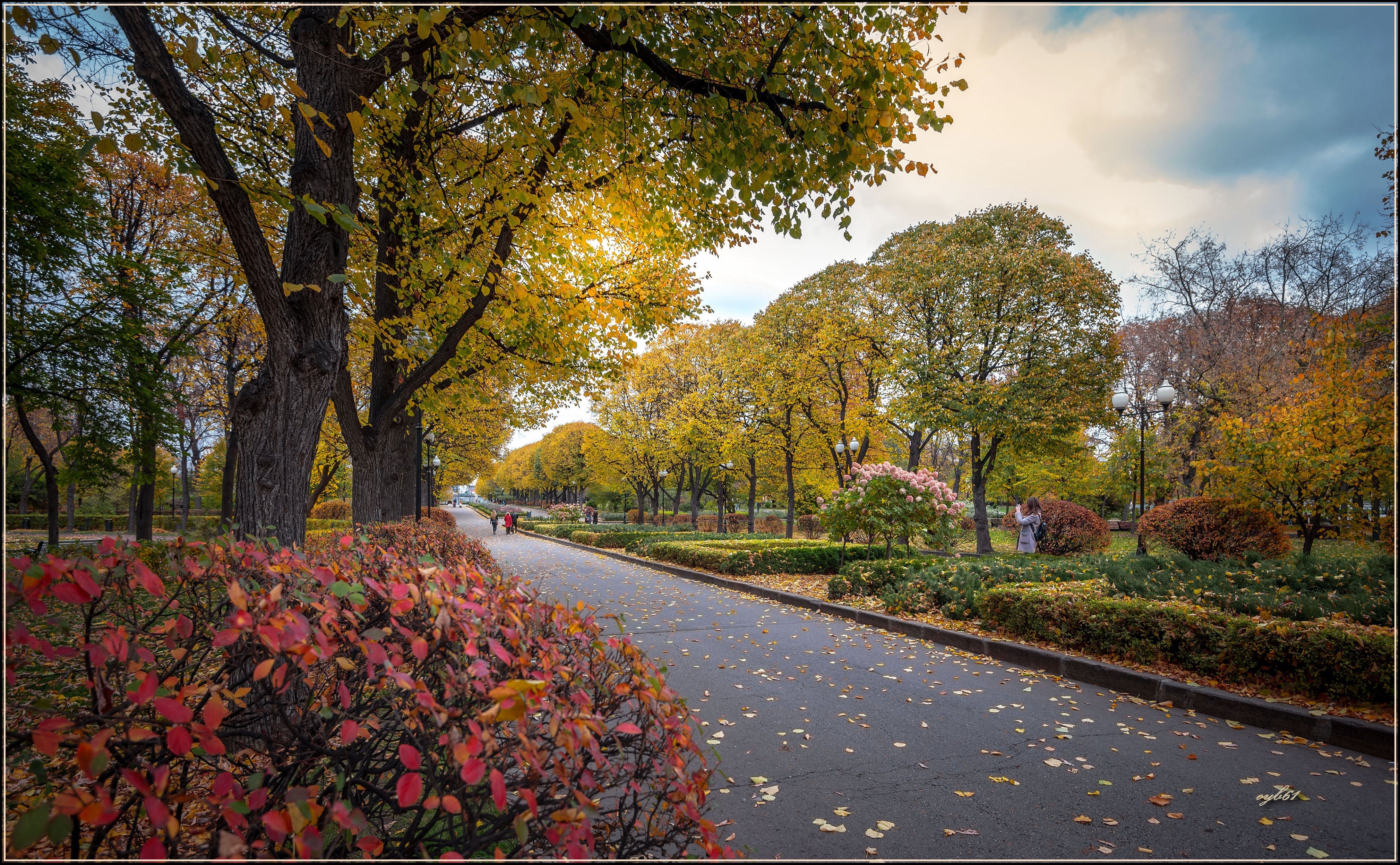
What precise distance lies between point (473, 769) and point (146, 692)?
1.01 m

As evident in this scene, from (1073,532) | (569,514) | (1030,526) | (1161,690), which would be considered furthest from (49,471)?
(1073,532)

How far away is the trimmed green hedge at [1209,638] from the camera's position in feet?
14.5

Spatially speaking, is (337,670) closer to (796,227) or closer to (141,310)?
(796,227)

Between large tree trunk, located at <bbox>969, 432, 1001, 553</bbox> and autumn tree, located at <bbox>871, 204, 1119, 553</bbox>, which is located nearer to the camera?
autumn tree, located at <bbox>871, 204, 1119, 553</bbox>

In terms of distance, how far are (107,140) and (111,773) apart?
266 cm

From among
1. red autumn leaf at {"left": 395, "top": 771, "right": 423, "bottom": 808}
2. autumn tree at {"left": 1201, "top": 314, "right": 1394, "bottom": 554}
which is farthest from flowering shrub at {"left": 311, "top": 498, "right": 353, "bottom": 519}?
autumn tree at {"left": 1201, "top": 314, "right": 1394, "bottom": 554}

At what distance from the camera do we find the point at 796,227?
5.05 metres

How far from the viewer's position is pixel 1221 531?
11.5 metres

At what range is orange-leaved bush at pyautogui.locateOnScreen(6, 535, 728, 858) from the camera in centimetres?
182

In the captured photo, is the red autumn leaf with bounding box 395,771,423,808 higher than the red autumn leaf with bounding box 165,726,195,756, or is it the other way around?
the red autumn leaf with bounding box 165,726,195,756

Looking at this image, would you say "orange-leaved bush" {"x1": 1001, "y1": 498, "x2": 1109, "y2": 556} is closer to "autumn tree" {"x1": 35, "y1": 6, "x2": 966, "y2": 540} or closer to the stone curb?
the stone curb

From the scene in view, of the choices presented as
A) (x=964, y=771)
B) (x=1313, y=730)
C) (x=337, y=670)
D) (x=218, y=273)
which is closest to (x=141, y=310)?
(x=218, y=273)

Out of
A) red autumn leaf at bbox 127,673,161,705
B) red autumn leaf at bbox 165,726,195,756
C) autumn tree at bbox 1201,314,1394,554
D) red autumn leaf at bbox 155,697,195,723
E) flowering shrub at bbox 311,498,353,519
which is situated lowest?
flowering shrub at bbox 311,498,353,519

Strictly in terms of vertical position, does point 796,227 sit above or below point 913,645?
above
